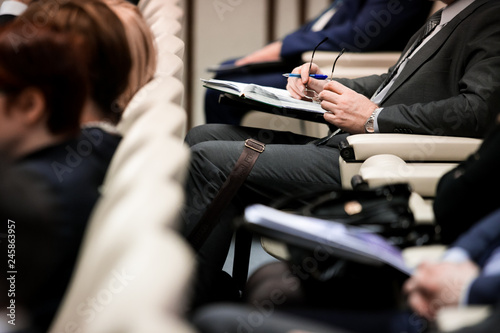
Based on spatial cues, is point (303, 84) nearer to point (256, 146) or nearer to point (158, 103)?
point (256, 146)

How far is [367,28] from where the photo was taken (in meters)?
2.63

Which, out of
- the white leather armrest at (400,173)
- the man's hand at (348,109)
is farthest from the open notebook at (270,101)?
the white leather armrest at (400,173)

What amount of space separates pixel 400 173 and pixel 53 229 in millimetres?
850

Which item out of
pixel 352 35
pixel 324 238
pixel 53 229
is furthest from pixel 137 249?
pixel 352 35

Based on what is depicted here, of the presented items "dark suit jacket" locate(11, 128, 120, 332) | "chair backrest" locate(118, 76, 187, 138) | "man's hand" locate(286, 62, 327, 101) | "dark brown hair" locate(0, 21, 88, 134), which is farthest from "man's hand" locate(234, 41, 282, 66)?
"dark suit jacket" locate(11, 128, 120, 332)

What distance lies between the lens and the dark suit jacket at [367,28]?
2480 millimetres

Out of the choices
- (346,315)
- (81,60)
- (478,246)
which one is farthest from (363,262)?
(81,60)

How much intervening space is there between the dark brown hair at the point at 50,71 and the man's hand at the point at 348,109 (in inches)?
33.4

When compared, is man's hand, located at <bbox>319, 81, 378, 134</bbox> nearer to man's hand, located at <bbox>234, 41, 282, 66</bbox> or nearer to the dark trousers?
the dark trousers

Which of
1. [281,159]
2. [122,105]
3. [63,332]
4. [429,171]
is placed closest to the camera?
A: [63,332]

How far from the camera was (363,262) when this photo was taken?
850mm

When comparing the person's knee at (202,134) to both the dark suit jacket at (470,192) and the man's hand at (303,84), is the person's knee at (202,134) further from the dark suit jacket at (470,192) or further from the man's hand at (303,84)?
the dark suit jacket at (470,192)

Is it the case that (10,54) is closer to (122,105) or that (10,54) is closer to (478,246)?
(122,105)

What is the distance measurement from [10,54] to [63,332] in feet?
1.43
